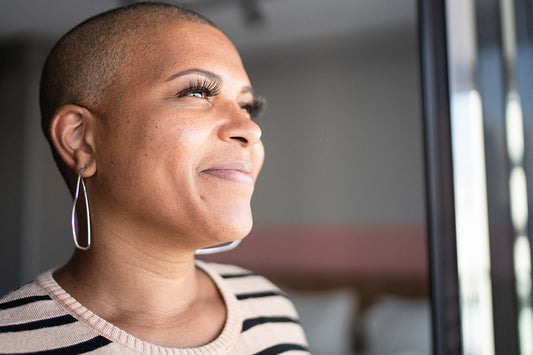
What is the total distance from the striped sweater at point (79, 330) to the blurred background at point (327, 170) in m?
2.02

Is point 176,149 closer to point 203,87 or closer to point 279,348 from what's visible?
point 203,87

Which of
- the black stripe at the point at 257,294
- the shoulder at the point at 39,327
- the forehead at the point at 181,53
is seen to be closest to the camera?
the shoulder at the point at 39,327

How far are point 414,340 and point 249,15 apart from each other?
222 centimetres

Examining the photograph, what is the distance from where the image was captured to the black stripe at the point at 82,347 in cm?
60

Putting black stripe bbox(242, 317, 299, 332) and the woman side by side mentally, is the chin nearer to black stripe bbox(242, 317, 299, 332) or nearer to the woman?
the woman

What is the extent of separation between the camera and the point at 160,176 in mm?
663

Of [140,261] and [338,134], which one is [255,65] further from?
[140,261]

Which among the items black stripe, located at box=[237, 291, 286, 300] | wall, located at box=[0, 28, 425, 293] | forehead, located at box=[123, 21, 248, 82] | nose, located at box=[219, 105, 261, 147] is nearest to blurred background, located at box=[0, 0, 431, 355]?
wall, located at box=[0, 28, 425, 293]

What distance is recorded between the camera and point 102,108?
717mm

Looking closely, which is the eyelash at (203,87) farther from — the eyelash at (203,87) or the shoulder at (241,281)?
the shoulder at (241,281)

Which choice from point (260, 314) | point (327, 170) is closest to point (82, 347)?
point (260, 314)

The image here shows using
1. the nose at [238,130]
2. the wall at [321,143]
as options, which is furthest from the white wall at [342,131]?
the nose at [238,130]

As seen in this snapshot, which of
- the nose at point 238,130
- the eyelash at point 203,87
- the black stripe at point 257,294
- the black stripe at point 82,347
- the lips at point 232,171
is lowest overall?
the black stripe at point 257,294

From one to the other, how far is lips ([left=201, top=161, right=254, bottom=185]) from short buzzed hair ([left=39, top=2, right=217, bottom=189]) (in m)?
0.23
